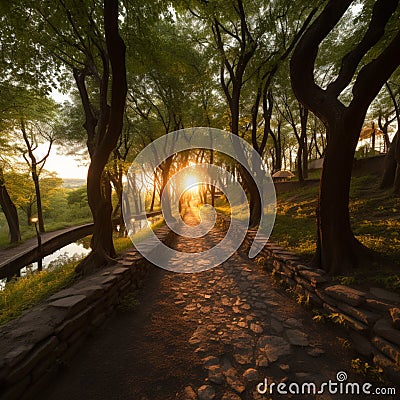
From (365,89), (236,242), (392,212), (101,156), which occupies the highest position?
(365,89)

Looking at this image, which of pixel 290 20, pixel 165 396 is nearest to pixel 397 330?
pixel 165 396

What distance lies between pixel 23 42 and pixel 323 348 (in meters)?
9.86

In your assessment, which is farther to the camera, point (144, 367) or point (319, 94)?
point (319, 94)

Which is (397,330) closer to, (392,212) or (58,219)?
(392,212)

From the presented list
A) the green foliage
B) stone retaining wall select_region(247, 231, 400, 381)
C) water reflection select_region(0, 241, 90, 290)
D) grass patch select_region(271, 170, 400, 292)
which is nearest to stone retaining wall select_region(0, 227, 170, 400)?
stone retaining wall select_region(247, 231, 400, 381)

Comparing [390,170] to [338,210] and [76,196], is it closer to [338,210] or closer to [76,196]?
[338,210]

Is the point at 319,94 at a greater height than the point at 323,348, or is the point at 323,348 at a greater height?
the point at 319,94

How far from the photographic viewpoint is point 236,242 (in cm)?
888

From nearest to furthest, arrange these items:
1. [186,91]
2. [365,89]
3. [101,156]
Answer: [365,89]
[101,156]
[186,91]

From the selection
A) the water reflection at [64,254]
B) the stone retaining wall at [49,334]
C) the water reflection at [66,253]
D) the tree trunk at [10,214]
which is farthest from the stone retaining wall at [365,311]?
the tree trunk at [10,214]

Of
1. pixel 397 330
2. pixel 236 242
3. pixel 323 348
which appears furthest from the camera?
pixel 236 242

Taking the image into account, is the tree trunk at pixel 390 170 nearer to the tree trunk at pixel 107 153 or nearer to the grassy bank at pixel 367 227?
the grassy bank at pixel 367 227

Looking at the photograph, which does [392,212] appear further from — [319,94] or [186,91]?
[186,91]

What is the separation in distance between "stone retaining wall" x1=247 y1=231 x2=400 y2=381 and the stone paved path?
10.4 inches
